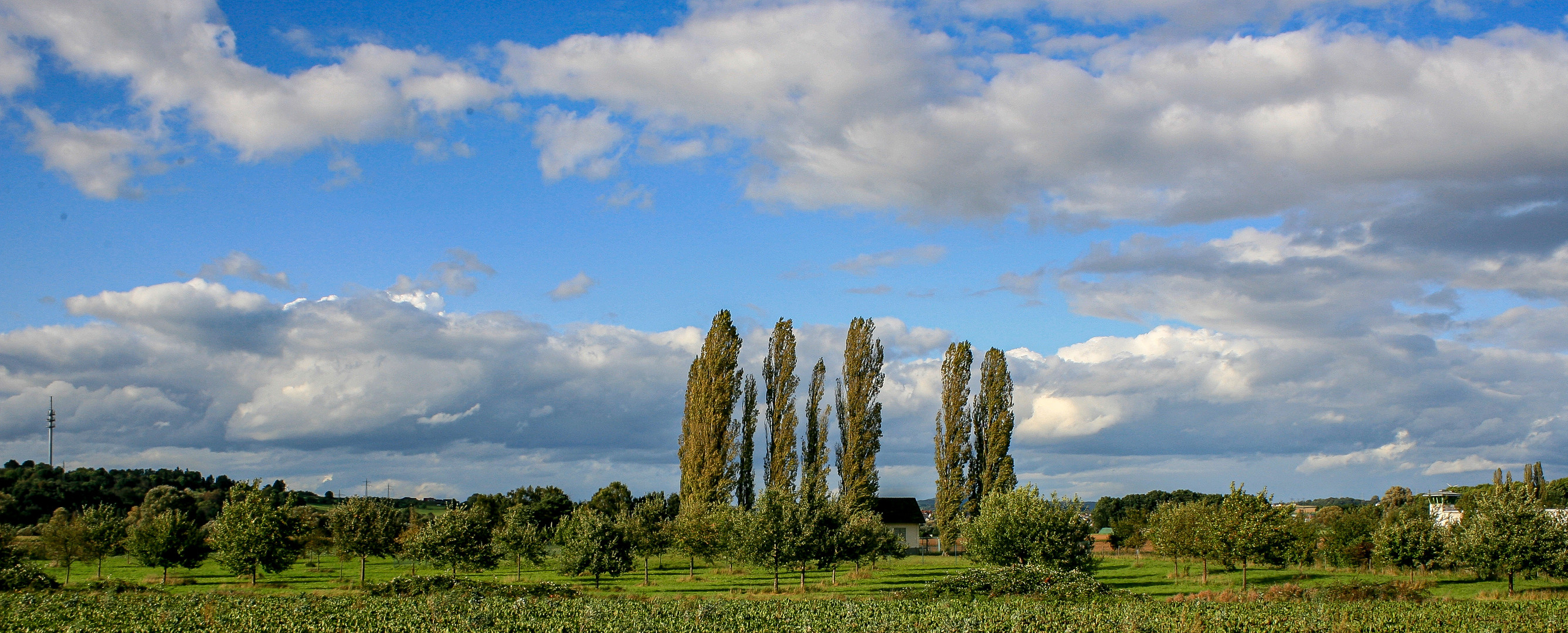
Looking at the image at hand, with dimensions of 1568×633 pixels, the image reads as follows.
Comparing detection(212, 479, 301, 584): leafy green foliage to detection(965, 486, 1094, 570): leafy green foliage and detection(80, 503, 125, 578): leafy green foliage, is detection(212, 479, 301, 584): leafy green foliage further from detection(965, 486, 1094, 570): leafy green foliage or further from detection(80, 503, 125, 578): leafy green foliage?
detection(965, 486, 1094, 570): leafy green foliage

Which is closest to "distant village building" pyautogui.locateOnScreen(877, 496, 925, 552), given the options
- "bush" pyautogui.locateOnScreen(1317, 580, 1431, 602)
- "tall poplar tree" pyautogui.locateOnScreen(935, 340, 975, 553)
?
"tall poplar tree" pyautogui.locateOnScreen(935, 340, 975, 553)

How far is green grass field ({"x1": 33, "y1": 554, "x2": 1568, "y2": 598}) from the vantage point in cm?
4028

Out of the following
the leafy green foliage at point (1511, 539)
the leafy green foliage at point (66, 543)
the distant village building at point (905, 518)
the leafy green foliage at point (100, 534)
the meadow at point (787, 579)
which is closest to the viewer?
the meadow at point (787, 579)

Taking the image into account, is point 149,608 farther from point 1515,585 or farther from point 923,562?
point 1515,585

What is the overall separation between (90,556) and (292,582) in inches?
584

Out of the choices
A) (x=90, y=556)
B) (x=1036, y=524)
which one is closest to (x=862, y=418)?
(x=1036, y=524)

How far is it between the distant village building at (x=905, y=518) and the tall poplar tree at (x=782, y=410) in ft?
70.7

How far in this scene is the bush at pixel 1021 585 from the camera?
30172mm

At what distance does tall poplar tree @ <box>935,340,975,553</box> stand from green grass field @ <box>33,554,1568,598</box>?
2806mm

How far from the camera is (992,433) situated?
60.9m

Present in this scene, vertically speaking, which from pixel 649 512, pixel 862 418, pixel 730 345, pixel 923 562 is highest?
pixel 730 345

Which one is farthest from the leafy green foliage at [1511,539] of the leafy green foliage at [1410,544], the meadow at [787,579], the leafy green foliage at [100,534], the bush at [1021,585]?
the leafy green foliage at [100,534]

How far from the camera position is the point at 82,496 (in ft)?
301

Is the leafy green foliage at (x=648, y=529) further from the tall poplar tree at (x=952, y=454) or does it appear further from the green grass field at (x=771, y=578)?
the tall poplar tree at (x=952, y=454)
